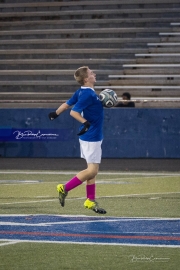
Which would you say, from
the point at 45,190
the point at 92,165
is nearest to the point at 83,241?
the point at 92,165

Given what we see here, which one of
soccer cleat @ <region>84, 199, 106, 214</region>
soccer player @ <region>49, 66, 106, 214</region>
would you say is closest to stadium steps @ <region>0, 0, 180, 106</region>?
soccer player @ <region>49, 66, 106, 214</region>

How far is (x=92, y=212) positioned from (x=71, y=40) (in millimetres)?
17572

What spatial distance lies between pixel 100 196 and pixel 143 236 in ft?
14.0

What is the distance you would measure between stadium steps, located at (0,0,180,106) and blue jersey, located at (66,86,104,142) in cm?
1510

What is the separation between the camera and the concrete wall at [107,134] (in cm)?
2078

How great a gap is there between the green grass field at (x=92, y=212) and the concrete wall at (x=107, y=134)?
12.6 feet

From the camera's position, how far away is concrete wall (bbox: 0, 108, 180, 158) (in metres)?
20.8

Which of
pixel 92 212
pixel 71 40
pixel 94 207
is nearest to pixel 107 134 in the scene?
pixel 71 40

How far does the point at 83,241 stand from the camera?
24.7 feet

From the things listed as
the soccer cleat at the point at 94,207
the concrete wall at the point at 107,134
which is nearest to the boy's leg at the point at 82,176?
the soccer cleat at the point at 94,207

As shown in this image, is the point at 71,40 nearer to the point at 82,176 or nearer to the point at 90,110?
the point at 90,110

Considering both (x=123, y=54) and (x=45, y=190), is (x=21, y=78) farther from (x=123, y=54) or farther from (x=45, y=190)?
(x=45, y=190)

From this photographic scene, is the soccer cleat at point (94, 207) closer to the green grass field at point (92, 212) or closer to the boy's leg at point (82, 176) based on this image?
the green grass field at point (92, 212)

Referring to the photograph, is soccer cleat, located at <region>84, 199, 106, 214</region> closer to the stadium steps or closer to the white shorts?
the white shorts
